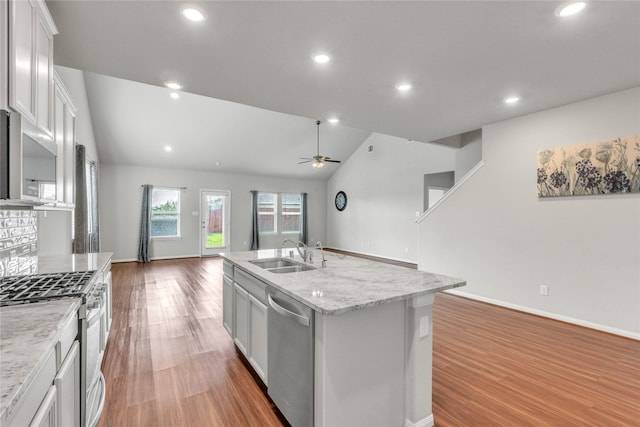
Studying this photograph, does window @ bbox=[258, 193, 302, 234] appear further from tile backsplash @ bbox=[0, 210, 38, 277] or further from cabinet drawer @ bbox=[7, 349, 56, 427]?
cabinet drawer @ bbox=[7, 349, 56, 427]

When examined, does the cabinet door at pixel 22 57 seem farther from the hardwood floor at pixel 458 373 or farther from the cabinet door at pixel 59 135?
the hardwood floor at pixel 458 373

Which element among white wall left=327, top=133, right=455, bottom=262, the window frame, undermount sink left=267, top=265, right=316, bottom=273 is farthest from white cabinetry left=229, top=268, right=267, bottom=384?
the window frame

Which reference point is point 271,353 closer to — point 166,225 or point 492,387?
point 492,387

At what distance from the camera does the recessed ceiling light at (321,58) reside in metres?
2.35

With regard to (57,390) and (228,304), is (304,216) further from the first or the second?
(57,390)

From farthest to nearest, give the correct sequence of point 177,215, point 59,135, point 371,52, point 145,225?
point 177,215 → point 145,225 → point 371,52 → point 59,135

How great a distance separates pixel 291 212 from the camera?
1004cm

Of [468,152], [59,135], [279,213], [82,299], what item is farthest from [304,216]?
[82,299]

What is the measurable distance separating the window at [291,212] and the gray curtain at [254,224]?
41.3 inches

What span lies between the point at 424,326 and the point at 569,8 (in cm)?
215

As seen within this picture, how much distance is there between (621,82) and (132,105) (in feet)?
23.5

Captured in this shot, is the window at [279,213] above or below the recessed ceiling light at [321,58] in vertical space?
below

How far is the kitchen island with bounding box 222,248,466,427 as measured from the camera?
4.83 ft

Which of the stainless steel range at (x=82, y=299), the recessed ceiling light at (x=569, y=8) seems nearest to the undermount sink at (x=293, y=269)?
the stainless steel range at (x=82, y=299)
